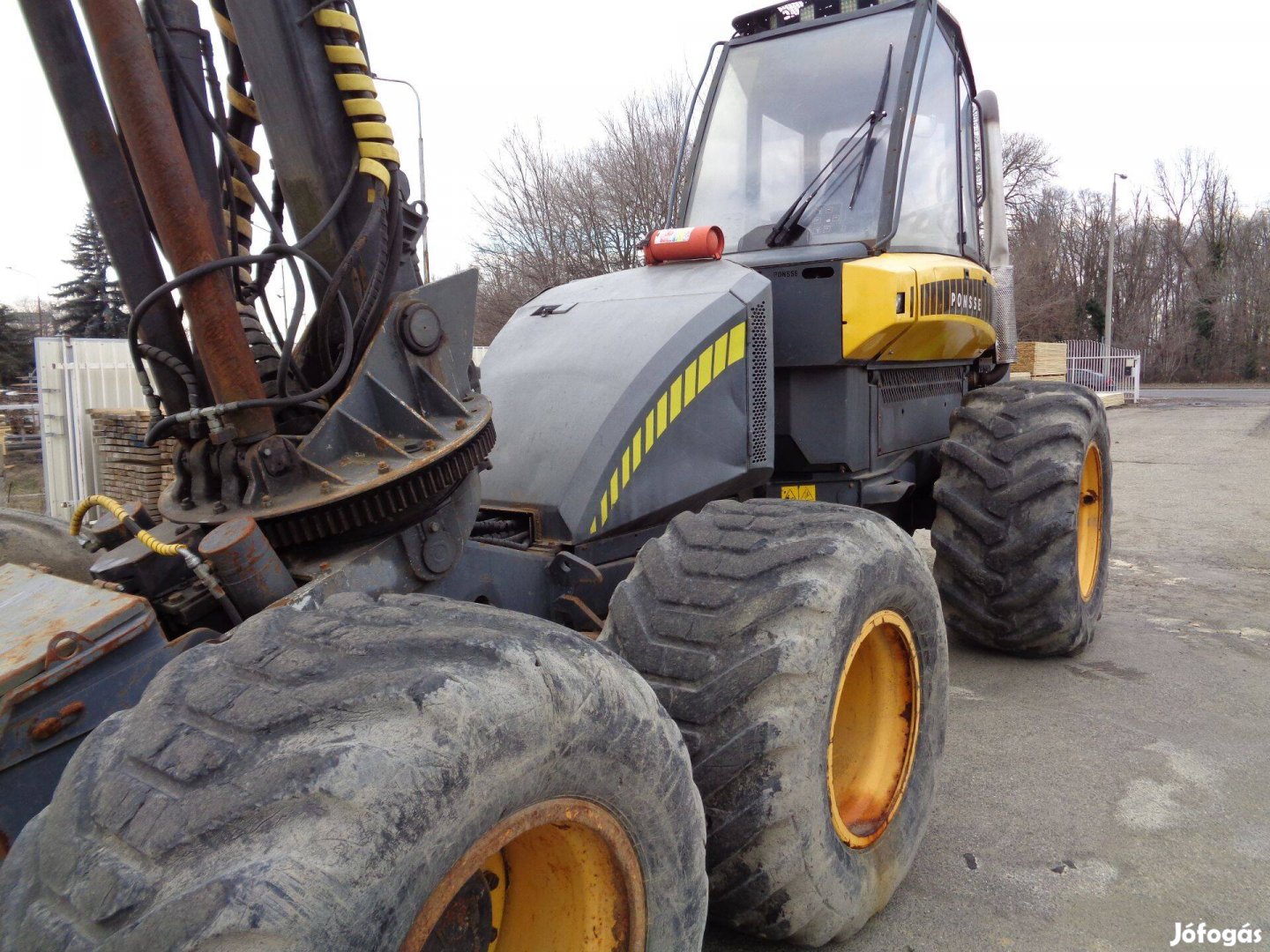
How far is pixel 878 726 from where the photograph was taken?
9.08 ft

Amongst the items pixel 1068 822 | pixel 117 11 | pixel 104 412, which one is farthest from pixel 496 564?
pixel 104 412

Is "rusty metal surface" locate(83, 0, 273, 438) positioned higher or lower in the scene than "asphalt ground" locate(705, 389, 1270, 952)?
higher

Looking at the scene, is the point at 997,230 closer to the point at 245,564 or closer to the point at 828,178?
the point at 828,178

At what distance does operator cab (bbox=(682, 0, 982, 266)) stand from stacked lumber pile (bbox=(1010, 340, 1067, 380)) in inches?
897

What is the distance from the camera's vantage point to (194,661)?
59.2 inches

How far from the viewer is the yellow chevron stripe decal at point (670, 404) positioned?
288 cm

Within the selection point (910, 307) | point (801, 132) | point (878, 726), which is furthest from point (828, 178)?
point (878, 726)

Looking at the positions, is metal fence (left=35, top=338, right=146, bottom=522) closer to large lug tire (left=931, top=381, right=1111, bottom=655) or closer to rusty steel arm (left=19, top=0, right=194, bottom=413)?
large lug tire (left=931, top=381, right=1111, bottom=655)

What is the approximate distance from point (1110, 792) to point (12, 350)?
39.4 meters

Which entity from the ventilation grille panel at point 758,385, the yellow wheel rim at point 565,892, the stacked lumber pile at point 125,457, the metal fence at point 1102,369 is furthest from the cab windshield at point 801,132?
the metal fence at point 1102,369

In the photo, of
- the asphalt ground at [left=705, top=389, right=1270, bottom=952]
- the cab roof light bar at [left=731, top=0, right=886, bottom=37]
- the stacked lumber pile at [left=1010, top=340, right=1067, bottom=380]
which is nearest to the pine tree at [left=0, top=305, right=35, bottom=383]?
the stacked lumber pile at [left=1010, top=340, right=1067, bottom=380]

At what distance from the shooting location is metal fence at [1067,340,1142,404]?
30641mm

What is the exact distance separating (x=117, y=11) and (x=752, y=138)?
2859 mm

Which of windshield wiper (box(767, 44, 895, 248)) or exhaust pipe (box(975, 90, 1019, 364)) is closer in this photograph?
windshield wiper (box(767, 44, 895, 248))
